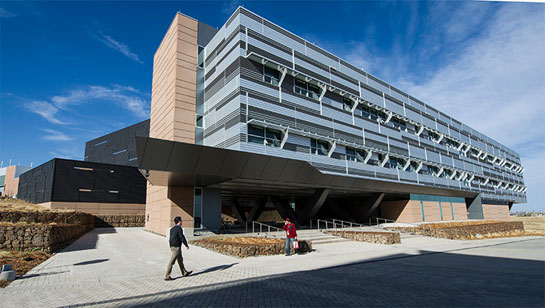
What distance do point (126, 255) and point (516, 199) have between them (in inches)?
3059

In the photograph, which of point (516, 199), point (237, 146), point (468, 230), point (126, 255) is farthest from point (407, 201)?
point (516, 199)

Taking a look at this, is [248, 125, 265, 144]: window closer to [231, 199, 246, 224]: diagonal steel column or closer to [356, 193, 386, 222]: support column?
[231, 199, 246, 224]: diagonal steel column

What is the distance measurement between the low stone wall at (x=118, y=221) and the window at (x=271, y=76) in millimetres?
26039

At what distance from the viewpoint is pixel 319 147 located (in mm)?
24844

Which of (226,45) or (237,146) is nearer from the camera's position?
(237,146)

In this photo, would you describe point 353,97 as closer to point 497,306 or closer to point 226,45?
point 226,45

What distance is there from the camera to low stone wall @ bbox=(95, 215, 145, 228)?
115ft

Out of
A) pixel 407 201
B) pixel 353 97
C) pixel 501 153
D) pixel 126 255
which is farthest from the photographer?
pixel 501 153

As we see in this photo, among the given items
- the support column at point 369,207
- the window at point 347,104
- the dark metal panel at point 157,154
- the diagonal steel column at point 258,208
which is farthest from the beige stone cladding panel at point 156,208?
the support column at point 369,207

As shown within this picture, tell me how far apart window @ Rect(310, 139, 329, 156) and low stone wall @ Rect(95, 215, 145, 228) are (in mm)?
25485

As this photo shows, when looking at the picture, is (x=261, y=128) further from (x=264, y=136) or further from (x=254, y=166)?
(x=254, y=166)

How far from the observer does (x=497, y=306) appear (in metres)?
5.75

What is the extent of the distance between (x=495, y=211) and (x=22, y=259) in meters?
64.8

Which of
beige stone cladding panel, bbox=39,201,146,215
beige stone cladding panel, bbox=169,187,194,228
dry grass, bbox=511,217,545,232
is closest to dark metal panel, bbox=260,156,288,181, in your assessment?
beige stone cladding panel, bbox=169,187,194,228
